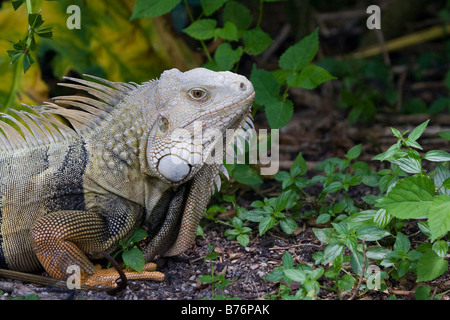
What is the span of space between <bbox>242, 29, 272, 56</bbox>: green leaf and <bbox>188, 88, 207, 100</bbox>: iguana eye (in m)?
1.37

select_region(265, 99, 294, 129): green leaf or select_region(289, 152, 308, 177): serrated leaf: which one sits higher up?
select_region(265, 99, 294, 129): green leaf

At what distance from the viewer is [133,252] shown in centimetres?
400

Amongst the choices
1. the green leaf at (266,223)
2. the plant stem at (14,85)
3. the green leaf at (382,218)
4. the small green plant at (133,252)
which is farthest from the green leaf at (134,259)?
the plant stem at (14,85)

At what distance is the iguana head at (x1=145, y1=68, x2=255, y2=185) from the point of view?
4.02 m

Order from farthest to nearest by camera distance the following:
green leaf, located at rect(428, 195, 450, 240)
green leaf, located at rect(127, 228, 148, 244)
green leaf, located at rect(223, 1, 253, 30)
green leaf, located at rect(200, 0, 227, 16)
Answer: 1. green leaf, located at rect(223, 1, 253, 30)
2. green leaf, located at rect(200, 0, 227, 16)
3. green leaf, located at rect(127, 228, 148, 244)
4. green leaf, located at rect(428, 195, 450, 240)

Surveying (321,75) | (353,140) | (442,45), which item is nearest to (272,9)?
(442,45)

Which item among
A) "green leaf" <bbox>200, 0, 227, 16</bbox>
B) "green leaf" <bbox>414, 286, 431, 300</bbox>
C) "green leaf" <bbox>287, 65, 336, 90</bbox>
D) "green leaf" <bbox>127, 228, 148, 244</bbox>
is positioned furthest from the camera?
"green leaf" <bbox>200, 0, 227, 16</bbox>

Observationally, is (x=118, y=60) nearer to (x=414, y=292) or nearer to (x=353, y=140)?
(x=353, y=140)

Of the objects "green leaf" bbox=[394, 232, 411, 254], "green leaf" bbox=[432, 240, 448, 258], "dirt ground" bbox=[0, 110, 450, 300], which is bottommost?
"dirt ground" bbox=[0, 110, 450, 300]

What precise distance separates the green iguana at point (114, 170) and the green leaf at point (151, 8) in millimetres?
1001

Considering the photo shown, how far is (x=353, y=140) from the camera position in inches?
274

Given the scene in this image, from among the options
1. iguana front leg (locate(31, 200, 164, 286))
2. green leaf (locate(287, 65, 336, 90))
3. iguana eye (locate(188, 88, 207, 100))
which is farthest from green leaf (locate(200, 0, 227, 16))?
iguana front leg (locate(31, 200, 164, 286))

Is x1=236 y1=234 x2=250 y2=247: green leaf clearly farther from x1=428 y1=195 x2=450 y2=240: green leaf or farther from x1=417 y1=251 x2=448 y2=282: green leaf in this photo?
x1=428 y1=195 x2=450 y2=240: green leaf

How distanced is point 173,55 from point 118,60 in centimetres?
65
